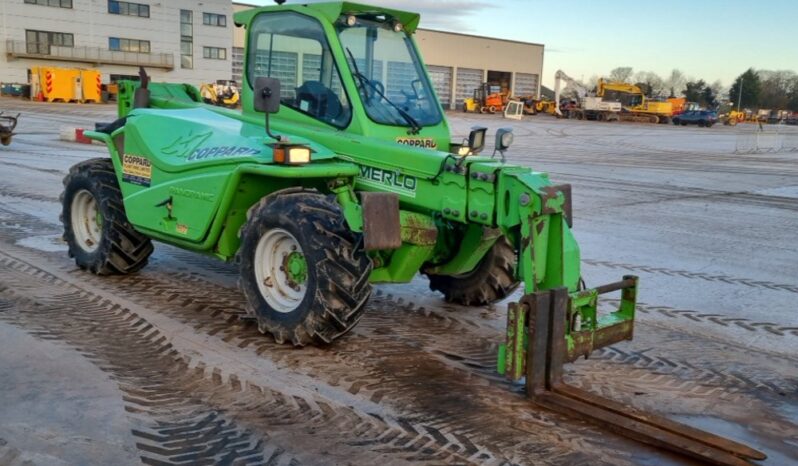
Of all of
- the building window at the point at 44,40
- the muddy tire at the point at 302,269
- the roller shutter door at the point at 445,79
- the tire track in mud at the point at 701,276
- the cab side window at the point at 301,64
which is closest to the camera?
the muddy tire at the point at 302,269

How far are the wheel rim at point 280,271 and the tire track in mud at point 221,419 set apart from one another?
2.43 ft

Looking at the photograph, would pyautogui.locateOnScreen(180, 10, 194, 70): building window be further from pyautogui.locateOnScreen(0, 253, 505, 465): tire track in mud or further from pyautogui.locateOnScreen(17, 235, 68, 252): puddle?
pyautogui.locateOnScreen(0, 253, 505, 465): tire track in mud

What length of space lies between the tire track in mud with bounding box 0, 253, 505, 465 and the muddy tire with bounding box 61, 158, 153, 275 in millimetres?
1398

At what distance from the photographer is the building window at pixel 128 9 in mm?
63156

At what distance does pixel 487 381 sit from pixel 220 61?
6936 centimetres

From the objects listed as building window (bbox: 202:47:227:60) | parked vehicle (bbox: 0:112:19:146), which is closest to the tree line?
building window (bbox: 202:47:227:60)

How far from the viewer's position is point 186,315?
20.0 feet

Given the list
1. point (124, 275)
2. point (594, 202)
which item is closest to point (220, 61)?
point (594, 202)

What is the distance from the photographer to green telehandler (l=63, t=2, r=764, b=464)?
4.55 meters

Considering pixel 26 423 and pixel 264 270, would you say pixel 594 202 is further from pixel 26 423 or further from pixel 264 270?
pixel 26 423

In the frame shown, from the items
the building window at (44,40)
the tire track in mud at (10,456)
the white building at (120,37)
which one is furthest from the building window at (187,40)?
the tire track in mud at (10,456)

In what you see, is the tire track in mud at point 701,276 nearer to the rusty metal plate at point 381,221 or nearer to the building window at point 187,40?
the rusty metal plate at point 381,221

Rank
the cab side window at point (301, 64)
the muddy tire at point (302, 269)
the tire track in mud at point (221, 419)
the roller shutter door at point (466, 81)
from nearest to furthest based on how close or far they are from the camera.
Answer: the tire track in mud at point (221, 419) < the muddy tire at point (302, 269) < the cab side window at point (301, 64) < the roller shutter door at point (466, 81)

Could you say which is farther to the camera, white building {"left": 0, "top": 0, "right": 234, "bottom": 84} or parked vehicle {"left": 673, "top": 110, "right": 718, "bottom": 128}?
parked vehicle {"left": 673, "top": 110, "right": 718, "bottom": 128}
